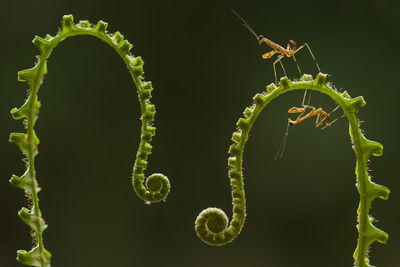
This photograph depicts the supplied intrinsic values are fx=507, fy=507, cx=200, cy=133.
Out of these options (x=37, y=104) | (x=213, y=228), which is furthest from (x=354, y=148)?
(x=37, y=104)

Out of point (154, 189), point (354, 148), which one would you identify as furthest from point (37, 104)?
point (354, 148)

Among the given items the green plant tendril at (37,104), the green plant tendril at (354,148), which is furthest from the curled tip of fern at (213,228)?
the green plant tendril at (37,104)

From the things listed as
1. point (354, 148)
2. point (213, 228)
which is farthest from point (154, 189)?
point (354, 148)

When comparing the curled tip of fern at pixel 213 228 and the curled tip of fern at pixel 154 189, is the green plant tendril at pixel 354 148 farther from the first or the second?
the curled tip of fern at pixel 154 189

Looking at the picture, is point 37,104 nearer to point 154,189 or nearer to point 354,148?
point 154,189

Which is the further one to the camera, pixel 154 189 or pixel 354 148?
pixel 154 189

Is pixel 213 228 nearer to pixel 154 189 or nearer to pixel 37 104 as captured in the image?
pixel 154 189

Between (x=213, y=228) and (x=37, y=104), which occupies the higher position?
(x=37, y=104)

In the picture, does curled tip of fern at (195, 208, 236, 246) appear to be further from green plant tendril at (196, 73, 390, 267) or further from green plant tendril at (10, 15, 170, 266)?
green plant tendril at (10, 15, 170, 266)

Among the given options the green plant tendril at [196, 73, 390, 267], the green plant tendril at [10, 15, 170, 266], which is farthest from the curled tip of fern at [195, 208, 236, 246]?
the green plant tendril at [10, 15, 170, 266]
